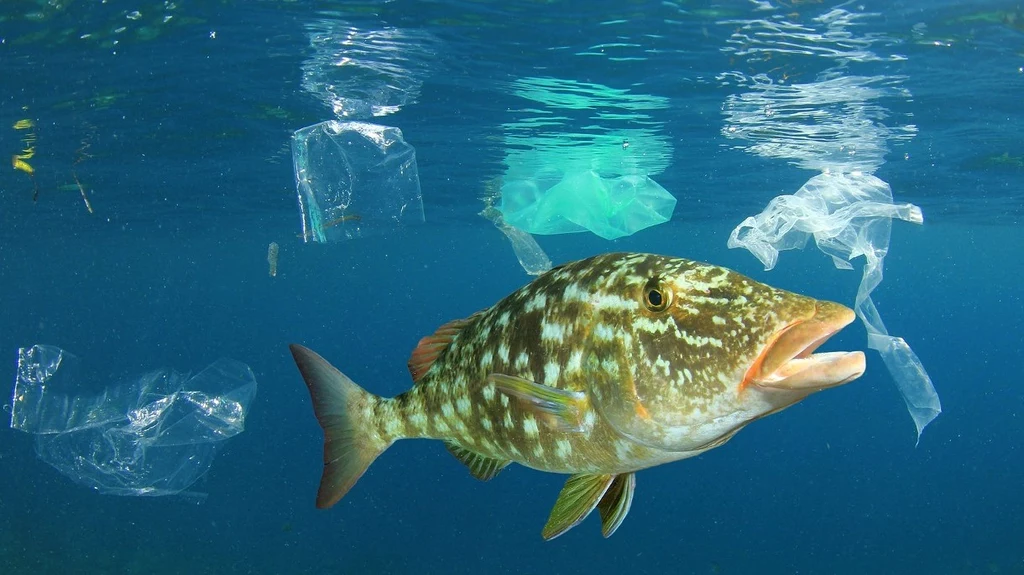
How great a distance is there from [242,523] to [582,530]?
13662mm

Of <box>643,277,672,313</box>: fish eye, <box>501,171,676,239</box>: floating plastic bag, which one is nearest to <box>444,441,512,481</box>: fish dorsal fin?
<box>643,277,672,313</box>: fish eye

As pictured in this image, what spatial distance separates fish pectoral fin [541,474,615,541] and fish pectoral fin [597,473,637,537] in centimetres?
8

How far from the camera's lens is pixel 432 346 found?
10.8 ft

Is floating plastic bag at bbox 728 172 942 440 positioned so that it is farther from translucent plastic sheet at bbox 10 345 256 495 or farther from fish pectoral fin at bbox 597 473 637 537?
translucent plastic sheet at bbox 10 345 256 495

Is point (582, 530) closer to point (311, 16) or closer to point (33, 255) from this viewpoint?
point (311, 16)

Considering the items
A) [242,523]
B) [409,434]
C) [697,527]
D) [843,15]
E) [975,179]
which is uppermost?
[843,15]

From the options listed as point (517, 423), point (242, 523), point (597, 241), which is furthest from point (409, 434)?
point (597, 241)

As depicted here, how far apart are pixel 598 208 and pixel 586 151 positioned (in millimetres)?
4661

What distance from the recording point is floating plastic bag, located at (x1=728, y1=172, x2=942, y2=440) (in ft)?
22.4

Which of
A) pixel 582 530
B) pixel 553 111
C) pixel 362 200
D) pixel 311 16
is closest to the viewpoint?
pixel 362 200

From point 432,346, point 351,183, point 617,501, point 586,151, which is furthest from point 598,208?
point 617,501

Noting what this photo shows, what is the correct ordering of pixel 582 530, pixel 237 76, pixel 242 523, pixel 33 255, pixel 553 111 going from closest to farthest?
pixel 237 76 → pixel 553 111 → pixel 582 530 → pixel 242 523 → pixel 33 255

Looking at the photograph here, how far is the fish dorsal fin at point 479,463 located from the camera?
3111 mm

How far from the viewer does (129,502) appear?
2905 centimetres
